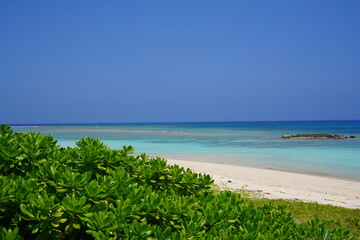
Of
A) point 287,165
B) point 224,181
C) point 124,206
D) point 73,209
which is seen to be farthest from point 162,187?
point 287,165

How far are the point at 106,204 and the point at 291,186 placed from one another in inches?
541

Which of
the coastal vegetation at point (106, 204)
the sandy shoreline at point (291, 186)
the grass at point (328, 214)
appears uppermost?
the coastal vegetation at point (106, 204)

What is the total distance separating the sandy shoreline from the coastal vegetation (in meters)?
7.26

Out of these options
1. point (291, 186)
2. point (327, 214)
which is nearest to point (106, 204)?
point (327, 214)

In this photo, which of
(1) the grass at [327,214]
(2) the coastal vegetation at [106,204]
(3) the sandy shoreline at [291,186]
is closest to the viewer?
(2) the coastal vegetation at [106,204]

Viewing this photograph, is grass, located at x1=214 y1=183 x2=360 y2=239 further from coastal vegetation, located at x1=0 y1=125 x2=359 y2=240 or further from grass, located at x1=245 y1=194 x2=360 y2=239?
coastal vegetation, located at x1=0 y1=125 x2=359 y2=240

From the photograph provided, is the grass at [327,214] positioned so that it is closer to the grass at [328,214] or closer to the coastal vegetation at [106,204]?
the grass at [328,214]

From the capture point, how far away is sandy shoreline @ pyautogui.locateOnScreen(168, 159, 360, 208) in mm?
12248

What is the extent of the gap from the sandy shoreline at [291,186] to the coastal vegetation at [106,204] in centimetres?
726

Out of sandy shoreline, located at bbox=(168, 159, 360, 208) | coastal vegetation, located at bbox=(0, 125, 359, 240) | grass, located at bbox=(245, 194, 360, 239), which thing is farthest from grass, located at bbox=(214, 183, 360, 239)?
coastal vegetation, located at bbox=(0, 125, 359, 240)

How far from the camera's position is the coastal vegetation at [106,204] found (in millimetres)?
2320

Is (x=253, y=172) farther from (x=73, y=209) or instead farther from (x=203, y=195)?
(x=73, y=209)

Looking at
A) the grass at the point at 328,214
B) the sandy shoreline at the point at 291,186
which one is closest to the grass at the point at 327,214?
the grass at the point at 328,214

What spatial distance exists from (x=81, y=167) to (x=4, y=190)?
39.4 inches
